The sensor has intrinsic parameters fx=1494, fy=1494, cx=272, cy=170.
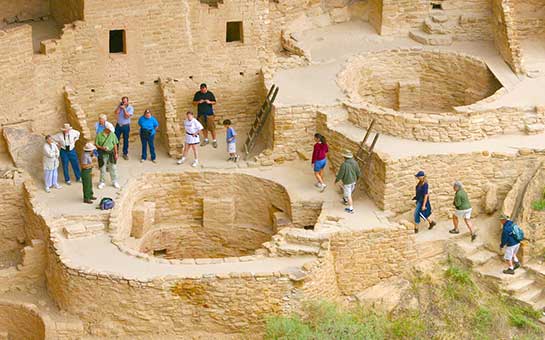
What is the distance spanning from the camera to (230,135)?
3381 centimetres

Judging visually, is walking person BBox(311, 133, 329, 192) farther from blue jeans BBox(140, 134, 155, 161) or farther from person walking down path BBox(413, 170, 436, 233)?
blue jeans BBox(140, 134, 155, 161)

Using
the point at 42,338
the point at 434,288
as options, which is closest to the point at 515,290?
the point at 434,288

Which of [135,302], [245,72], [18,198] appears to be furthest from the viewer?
[245,72]

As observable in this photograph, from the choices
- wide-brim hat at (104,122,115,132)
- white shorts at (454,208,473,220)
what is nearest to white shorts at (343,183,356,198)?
white shorts at (454,208,473,220)

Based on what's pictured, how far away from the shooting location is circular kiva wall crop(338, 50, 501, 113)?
36969 mm

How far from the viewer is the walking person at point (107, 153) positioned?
32.4m

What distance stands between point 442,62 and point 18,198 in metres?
11.4

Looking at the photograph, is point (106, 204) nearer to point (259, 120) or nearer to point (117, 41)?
point (259, 120)

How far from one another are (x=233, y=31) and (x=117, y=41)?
291 cm

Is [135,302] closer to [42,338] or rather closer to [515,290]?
[42,338]

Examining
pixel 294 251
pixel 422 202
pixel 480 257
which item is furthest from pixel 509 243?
pixel 294 251

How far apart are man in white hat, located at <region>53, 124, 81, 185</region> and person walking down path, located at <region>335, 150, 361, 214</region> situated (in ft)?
19.0

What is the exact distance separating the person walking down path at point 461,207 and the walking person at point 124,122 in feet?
24.9

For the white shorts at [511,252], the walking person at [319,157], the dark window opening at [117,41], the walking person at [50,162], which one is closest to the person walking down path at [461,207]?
the white shorts at [511,252]
